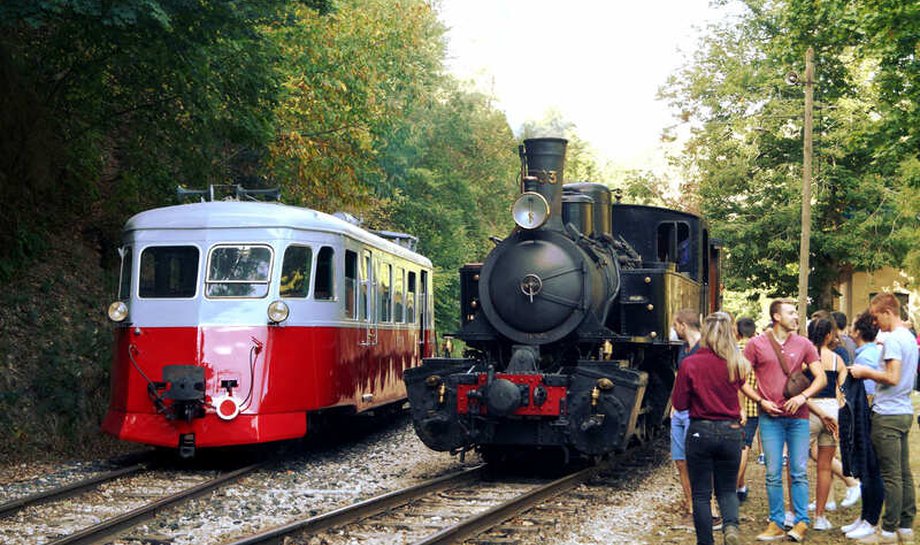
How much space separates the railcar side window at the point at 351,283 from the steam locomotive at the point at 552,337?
152cm

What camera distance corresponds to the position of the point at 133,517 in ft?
30.1

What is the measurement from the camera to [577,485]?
39.5 feet

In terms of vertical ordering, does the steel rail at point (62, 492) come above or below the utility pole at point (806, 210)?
below

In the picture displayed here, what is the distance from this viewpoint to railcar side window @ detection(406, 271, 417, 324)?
18531mm

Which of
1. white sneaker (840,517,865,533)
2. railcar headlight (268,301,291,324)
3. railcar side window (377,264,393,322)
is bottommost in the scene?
white sneaker (840,517,865,533)

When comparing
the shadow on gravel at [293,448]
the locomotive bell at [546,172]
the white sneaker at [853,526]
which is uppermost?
the locomotive bell at [546,172]

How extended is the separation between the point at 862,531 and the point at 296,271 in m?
6.87

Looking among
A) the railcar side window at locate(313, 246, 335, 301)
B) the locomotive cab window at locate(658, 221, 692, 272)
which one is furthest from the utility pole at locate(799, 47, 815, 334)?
the railcar side window at locate(313, 246, 335, 301)

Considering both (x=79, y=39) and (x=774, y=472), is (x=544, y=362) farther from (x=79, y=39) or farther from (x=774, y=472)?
(x=79, y=39)

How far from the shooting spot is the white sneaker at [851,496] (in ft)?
34.5

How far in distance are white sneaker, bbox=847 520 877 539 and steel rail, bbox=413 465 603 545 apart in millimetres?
2780

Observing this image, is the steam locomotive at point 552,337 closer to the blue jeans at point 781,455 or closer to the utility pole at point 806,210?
the blue jeans at point 781,455

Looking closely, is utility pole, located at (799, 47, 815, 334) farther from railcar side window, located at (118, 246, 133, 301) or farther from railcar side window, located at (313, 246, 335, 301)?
railcar side window, located at (118, 246, 133, 301)

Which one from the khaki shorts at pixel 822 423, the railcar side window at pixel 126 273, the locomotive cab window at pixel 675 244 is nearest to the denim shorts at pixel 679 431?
the khaki shorts at pixel 822 423
